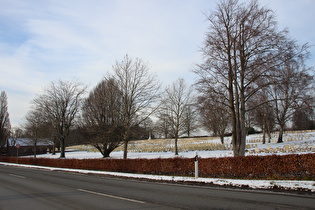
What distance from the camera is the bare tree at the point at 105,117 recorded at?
27.9 m

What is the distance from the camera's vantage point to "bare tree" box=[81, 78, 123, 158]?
27.9m

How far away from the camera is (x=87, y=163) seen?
22.7 metres

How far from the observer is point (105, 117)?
32.0 m

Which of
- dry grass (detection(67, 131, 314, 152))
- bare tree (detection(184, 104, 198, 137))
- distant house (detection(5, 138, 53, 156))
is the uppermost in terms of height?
bare tree (detection(184, 104, 198, 137))

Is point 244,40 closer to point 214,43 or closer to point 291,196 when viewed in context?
point 214,43

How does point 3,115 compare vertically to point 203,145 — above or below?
above

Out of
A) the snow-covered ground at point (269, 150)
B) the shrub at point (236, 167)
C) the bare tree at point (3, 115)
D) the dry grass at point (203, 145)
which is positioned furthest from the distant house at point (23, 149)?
the shrub at point (236, 167)

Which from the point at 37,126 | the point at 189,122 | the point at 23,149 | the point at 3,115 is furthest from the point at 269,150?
the point at 23,149

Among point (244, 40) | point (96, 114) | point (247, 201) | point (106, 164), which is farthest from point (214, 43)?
point (96, 114)

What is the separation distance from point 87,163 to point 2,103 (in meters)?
55.1

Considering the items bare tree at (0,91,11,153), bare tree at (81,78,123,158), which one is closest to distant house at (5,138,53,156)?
bare tree at (0,91,11,153)

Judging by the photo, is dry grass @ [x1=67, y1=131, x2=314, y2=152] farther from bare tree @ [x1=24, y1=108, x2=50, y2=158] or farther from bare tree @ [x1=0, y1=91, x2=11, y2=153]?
bare tree @ [x1=0, y1=91, x2=11, y2=153]

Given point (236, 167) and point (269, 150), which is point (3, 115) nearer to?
point (269, 150)

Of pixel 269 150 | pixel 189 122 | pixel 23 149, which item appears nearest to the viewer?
pixel 269 150
